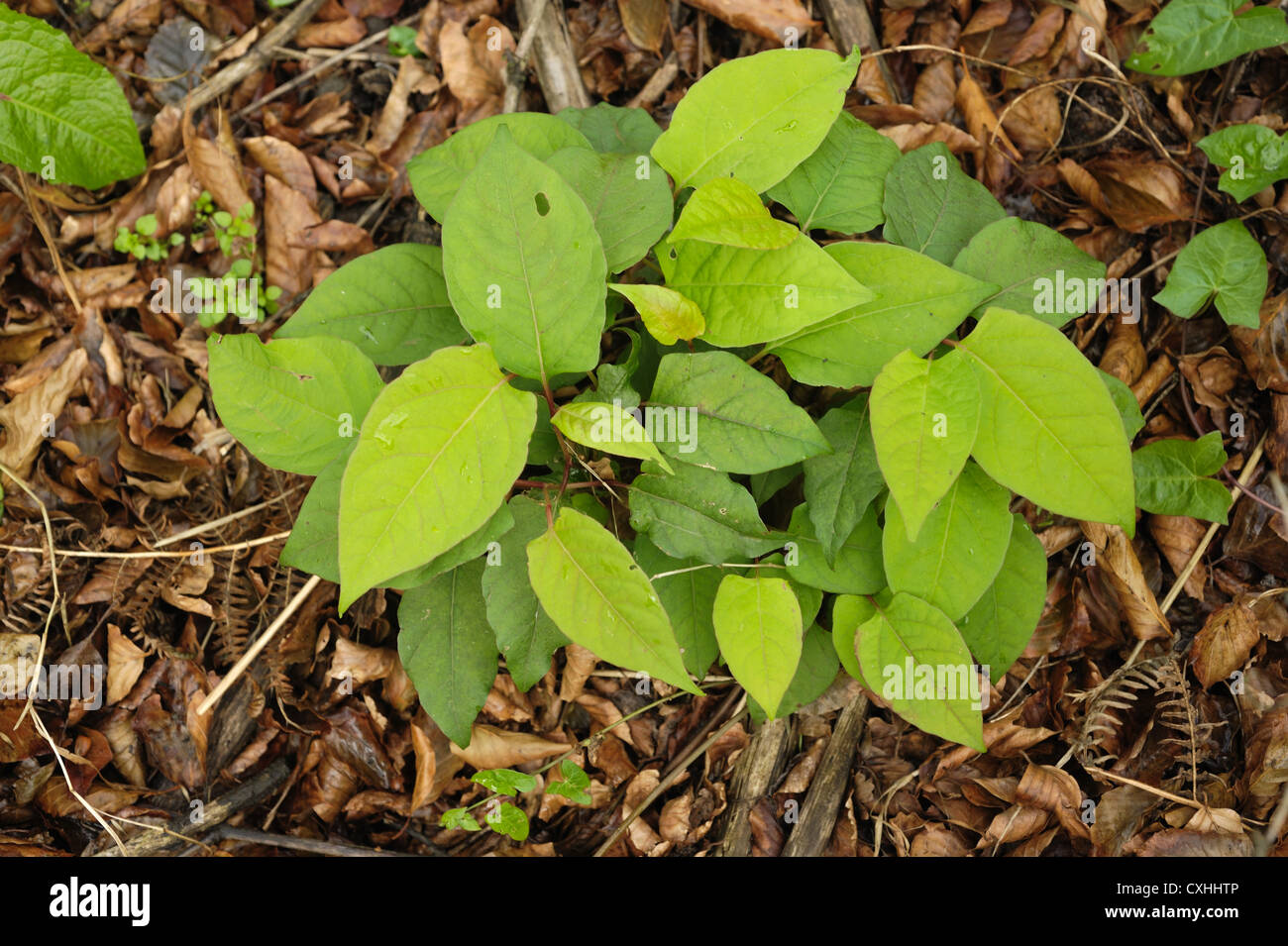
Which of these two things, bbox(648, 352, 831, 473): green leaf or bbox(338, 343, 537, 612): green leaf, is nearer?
bbox(338, 343, 537, 612): green leaf

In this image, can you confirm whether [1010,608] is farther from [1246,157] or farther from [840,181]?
[1246,157]

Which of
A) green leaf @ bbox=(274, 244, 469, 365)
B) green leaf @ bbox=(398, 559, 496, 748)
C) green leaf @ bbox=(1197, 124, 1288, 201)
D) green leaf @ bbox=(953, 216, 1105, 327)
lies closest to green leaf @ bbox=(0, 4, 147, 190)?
green leaf @ bbox=(274, 244, 469, 365)

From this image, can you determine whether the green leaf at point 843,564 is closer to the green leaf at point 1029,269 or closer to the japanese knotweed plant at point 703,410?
the japanese knotweed plant at point 703,410

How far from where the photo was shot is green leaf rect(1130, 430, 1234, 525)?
2.21m

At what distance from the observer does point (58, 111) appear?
8.36ft

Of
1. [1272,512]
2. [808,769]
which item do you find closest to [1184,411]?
[1272,512]

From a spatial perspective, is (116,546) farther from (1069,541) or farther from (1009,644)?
(1069,541)

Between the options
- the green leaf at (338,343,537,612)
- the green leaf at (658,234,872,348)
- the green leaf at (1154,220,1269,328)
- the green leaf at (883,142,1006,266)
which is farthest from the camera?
the green leaf at (1154,220,1269,328)

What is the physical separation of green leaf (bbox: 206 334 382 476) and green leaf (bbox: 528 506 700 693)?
56cm

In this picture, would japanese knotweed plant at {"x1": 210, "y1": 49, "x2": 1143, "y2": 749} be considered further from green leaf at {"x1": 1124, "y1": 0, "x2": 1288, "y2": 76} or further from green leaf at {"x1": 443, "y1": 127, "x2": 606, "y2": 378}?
green leaf at {"x1": 1124, "y1": 0, "x2": 1288, "y2": 76}

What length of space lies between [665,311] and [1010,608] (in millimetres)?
1134

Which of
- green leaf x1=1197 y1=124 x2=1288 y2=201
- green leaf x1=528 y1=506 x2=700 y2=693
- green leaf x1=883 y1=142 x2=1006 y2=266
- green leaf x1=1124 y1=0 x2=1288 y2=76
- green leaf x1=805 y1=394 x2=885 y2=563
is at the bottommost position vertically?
green leaf x1=528 y1=506 x2=700 y2=693

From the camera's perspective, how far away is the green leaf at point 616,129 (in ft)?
7.51

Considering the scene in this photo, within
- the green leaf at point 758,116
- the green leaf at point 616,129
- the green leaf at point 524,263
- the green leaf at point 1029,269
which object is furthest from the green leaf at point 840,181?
the green leaf at point 524,263
